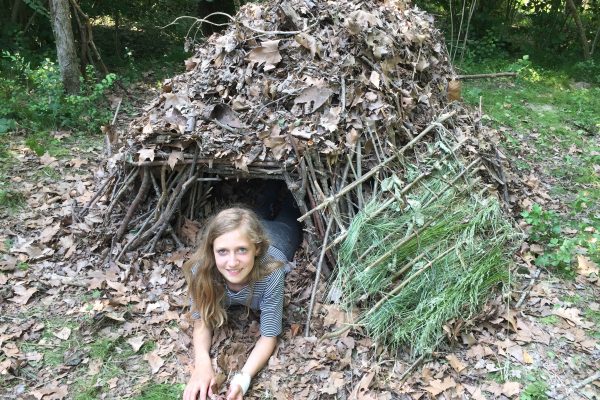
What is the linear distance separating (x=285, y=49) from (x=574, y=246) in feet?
9.61

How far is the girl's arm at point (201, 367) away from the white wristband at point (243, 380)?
0.15m

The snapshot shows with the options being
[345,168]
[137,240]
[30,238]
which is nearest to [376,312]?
[345,168]

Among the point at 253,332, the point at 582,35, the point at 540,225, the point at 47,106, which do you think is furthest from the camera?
the point at 582,35

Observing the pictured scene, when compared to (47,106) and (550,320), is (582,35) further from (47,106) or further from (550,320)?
(47,106)

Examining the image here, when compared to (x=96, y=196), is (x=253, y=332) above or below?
below

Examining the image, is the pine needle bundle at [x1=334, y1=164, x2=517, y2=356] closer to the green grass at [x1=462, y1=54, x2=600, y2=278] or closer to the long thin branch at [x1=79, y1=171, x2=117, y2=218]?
the green grass at [x1=462, y1=54, x2=600, y2=278]

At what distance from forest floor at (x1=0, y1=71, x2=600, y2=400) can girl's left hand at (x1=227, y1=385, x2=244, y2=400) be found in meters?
0.10

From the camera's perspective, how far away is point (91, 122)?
20.9ft

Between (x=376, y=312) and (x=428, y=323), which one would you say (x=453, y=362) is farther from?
(x=376, y=312)

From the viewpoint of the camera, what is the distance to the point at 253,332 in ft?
11.6

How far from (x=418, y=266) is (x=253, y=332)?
4.18 ft

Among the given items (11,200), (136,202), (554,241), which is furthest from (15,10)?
(554,241)

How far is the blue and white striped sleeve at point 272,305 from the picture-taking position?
10.8ft

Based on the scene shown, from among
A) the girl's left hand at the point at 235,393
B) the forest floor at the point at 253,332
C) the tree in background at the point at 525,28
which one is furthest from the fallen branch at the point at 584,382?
the tree in background at the point at 525,28
